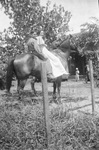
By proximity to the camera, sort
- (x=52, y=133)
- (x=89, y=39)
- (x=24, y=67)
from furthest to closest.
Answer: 1. (x=89, y=39)
2. (x=24, y=67)
3. (x=52, y=133)

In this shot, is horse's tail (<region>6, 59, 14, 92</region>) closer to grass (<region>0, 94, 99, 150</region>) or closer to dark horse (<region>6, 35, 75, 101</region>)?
dark horse (<region>6, 35, 75, 101</region>)

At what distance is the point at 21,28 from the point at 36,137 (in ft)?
48.6

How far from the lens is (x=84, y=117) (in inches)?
146

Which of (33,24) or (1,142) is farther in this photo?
(33,24)

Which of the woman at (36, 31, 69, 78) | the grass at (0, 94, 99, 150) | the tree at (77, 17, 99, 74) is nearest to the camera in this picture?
the grass at (0, 94, 99, 150)

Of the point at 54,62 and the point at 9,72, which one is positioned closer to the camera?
the point at 9,72

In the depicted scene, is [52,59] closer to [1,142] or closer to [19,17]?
[1,142]

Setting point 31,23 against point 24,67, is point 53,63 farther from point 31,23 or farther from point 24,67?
point 31,23

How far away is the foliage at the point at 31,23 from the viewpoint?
54.7ft

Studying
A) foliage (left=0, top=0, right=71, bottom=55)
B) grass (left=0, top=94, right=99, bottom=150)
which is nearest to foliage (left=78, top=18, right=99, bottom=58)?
foliage (left=0, top=0, right=71, bottom=55)

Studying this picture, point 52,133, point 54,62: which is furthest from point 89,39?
point 52,133

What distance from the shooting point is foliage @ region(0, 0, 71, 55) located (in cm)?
1669

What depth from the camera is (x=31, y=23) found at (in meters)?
17.3

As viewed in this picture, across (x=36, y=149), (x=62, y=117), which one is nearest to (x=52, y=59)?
(x=62, y=117)
